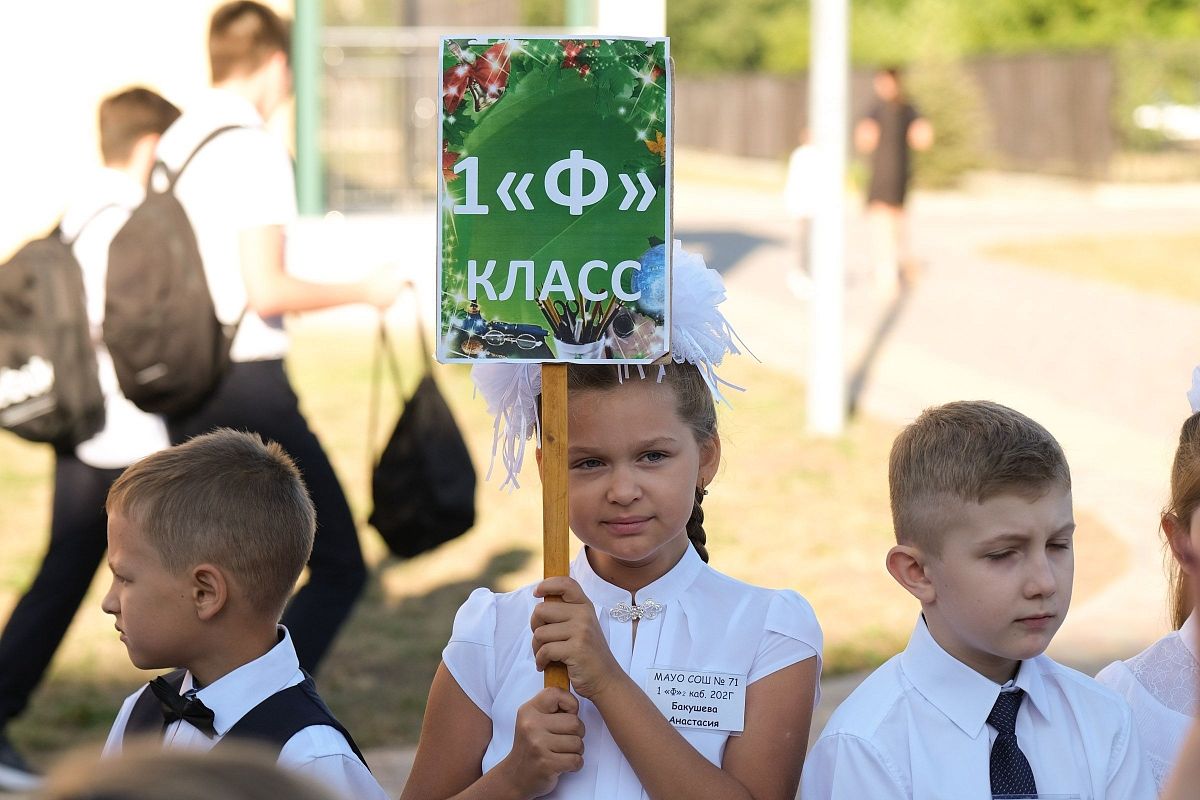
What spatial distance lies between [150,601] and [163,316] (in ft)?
6.65

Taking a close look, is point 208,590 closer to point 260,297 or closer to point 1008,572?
Result: point 1008,572

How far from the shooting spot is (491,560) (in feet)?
22.9

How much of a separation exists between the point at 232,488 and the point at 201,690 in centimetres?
32

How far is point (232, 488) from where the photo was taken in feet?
8.23

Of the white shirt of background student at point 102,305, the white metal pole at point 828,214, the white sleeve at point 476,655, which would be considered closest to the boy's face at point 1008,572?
the white sleeve at point 476,655

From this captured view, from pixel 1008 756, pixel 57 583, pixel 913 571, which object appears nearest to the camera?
pixel 1008 756

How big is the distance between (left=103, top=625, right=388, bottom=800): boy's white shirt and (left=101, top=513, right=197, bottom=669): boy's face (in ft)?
0.30

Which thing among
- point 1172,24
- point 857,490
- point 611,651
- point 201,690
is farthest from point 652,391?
point 1172,24

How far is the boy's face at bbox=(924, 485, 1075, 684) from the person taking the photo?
224 cm

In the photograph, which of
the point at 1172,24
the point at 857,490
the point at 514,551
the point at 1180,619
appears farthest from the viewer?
the point at 1172,24

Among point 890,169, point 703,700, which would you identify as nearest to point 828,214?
point 703,700

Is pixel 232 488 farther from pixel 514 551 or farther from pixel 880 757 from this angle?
pixel 514 551

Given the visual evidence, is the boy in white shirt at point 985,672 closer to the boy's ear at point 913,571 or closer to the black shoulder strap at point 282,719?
the boy's ear at point 913,571

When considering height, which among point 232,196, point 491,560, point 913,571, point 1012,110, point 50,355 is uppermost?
point 1012,110
